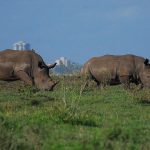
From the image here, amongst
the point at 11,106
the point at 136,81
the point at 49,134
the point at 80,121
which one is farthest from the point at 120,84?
the point at 49,134

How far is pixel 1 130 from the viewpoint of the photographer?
7645 millimetres

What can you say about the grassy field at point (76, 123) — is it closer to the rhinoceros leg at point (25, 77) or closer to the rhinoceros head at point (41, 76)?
the rhinoceros leg at point (25, 77)

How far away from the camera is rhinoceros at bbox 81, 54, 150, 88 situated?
23406 mm

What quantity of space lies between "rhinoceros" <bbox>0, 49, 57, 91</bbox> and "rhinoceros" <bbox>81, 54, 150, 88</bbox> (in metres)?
1.89

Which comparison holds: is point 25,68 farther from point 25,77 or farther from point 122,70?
point 122,70

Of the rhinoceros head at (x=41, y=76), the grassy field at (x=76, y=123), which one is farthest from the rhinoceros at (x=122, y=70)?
the grassy field at (x=76, y=123)

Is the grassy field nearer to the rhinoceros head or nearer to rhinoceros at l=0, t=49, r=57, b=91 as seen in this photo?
rhinoceros at l=0, t=49, r=57, b=91

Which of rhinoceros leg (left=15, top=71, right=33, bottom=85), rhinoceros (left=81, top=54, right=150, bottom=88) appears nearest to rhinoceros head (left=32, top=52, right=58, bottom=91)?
rhinoceros leg (left=15, top=71, right=33, bottom=85)

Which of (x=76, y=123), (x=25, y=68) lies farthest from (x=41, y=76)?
(x=76, y=123)

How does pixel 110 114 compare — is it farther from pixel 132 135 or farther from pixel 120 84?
pixel 120 84

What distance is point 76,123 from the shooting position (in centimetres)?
984

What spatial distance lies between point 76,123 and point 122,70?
45.4 ft

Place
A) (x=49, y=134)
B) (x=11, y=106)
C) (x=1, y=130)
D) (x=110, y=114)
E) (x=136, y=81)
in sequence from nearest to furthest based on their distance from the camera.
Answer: (x=1, y=130)
(x=49, y=134)
(x=110, y=114)
(x=11, y=106)
(x=136, y=81)

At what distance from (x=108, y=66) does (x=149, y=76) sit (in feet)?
6.05
